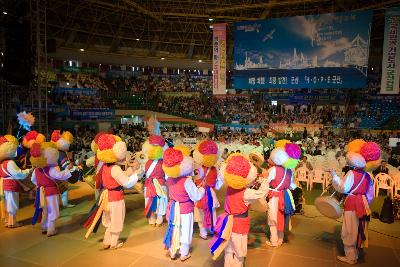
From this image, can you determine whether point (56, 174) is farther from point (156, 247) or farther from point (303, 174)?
point (303, 174)

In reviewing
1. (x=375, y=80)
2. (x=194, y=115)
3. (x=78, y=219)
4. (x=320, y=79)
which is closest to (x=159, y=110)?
(x=194, y=115)

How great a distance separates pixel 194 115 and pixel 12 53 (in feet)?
48.7

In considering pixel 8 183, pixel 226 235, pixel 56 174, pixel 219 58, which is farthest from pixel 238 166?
pixel 219 58

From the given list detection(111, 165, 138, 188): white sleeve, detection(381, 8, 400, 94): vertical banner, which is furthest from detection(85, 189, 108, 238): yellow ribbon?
detection(381, 8, 400, 94): vertical banner

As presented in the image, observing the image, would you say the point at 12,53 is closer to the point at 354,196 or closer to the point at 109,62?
the point at 354,196

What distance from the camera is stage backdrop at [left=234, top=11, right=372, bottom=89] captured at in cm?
1373

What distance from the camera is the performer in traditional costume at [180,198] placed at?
4.78 metres

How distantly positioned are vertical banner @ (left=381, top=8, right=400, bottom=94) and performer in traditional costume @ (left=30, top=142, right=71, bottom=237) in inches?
481

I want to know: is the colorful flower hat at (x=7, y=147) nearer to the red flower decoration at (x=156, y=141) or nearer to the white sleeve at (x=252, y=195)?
the red flower decoration at (x=156, y=141)

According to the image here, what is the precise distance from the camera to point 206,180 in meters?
5.84

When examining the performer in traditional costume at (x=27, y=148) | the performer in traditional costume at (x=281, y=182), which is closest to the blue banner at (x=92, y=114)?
the performer in traditional costume at (x=27, y=148)

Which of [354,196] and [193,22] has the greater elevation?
[193,22]

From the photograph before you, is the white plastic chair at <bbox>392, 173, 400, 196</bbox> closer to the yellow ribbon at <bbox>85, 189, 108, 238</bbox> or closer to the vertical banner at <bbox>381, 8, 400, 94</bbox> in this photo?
the vertical banner at <bbox>381, 8, 400, 94</bbox>

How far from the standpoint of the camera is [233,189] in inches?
172
